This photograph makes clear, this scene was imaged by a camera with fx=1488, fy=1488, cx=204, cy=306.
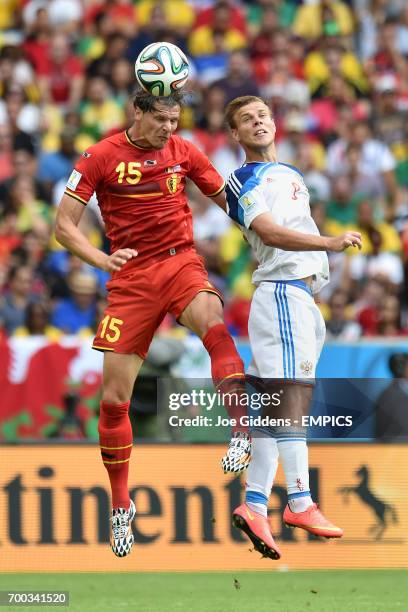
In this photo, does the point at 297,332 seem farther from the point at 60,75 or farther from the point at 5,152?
the point at 60,75

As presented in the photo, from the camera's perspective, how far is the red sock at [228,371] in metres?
A: 8.46

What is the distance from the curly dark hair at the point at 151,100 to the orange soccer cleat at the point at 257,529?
7.77 ft

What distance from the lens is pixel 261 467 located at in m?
8.68

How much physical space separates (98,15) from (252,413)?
10.0 metres

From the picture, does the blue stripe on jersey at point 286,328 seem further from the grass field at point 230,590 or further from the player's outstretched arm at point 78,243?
the grass field at point 230,590

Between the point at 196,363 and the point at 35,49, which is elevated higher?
the point at 35,49

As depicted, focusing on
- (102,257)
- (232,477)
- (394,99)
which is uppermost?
(394,99)

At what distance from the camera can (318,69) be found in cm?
1723

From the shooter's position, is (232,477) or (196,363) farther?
(196,363)

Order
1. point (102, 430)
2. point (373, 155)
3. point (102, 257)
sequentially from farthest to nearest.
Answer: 1. point (373, 155)
2. point (102, 430)
3. point (102, 257)

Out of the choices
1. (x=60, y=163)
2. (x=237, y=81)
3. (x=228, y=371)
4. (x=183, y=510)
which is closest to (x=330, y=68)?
(x=237, y=81)

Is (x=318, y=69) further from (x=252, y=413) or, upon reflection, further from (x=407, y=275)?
(x=252, y=413)

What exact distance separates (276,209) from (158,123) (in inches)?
33.5

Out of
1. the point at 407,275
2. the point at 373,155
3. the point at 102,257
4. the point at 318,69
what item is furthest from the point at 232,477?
the point at 318,69
